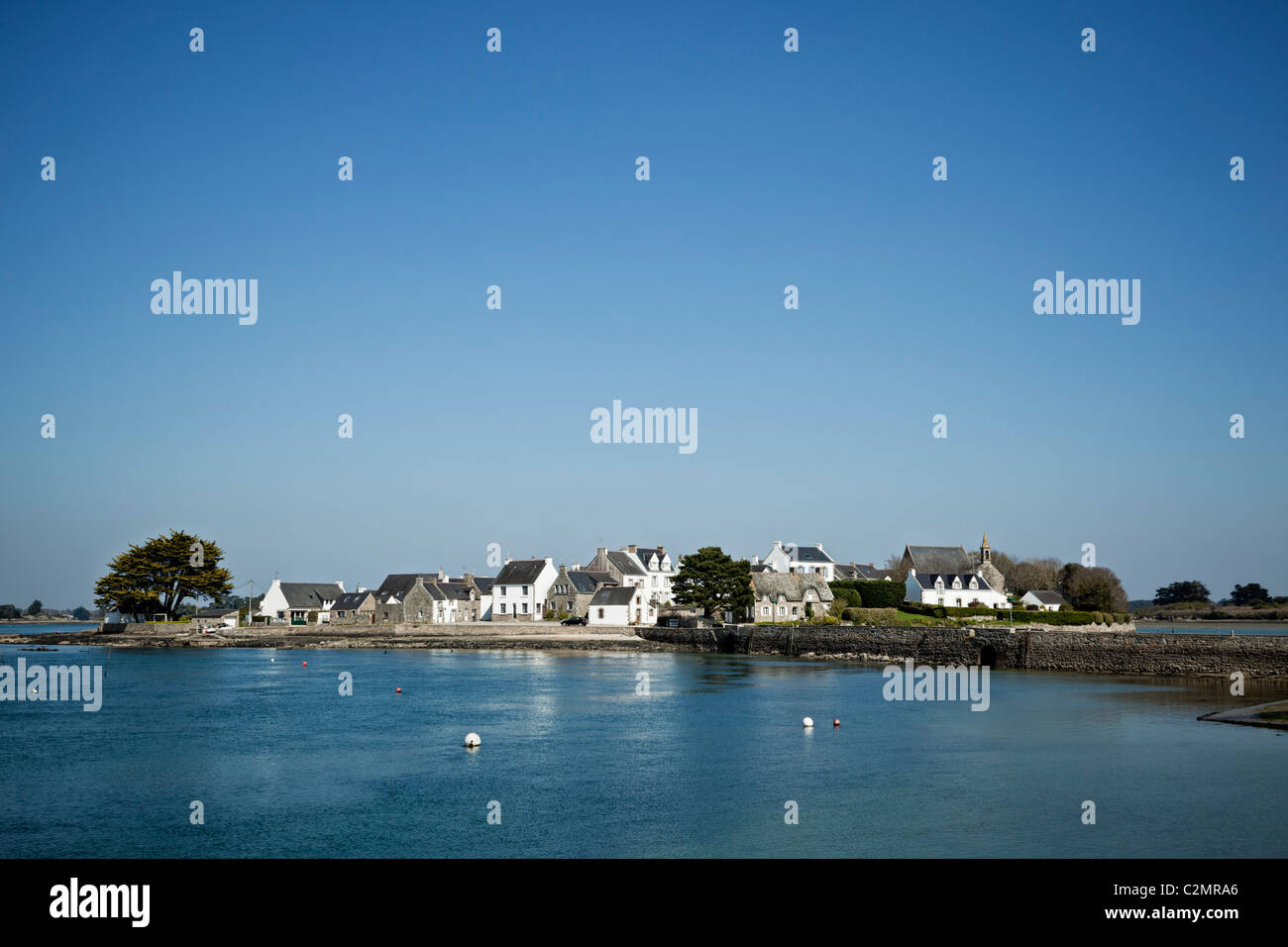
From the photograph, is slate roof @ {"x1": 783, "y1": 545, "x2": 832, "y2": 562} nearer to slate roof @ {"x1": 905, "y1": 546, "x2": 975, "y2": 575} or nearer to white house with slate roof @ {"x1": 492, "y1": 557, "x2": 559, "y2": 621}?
slate roof @ {"x1": 905, "y1": 546, "x2": 975, "y2": 575}

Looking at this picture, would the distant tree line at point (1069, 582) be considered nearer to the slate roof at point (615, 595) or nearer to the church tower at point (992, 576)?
the church tower at point (992, 576)

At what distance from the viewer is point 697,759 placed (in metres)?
34.3

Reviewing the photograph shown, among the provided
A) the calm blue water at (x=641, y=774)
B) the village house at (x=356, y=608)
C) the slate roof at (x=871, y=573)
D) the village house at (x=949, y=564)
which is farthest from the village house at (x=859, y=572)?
the calm blue water at (x=641, y=774)

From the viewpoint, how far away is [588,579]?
118m

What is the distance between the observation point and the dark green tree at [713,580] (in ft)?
330

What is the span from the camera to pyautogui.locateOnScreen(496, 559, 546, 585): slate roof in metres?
118

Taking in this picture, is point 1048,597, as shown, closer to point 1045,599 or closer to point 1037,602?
point 1045,599

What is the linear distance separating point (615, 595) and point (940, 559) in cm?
3984

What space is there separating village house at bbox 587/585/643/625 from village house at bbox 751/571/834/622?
1424 cm

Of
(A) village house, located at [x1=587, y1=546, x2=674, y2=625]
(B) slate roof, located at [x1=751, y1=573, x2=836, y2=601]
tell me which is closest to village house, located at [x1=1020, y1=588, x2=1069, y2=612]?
(B) slate roof, located at [x1=751, y1=573, x2=836, y2=601]

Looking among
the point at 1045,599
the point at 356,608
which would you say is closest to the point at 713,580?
the point at 1045,599

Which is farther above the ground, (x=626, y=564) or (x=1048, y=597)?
(x=626, y=564)
